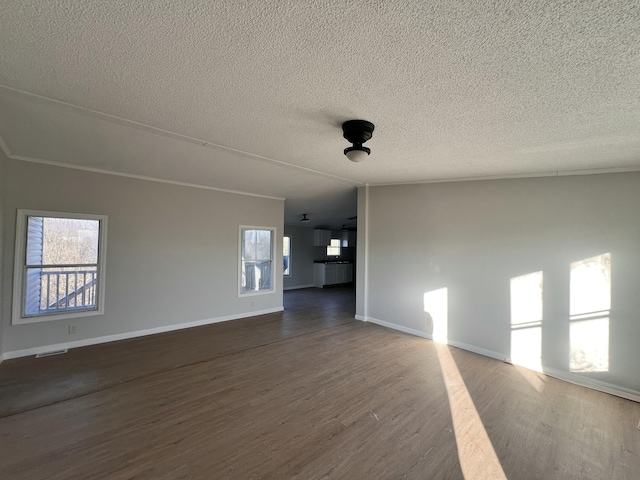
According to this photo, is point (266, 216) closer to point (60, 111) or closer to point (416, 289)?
point (416, 289)

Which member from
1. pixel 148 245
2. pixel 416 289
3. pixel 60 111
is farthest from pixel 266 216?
pixel 60 111

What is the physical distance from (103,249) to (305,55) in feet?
13.3

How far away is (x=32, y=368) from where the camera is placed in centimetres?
304

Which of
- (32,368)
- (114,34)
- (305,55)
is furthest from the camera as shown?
(32,368)

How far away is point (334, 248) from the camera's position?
10703 mm

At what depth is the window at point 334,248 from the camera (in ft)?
34.5

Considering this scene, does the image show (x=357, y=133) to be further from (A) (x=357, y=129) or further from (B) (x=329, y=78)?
(B) (x=329, y=78)

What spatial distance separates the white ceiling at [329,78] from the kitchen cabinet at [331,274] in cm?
674

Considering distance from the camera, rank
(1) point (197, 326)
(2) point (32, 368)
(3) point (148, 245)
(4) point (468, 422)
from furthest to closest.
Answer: (1) point (197, 326) → (3) point (148, 245) → (2) point (32, 368) → (4) point (468, 422)

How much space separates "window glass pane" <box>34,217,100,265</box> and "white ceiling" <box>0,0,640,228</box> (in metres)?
0.95

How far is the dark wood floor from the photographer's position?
1.78 meters

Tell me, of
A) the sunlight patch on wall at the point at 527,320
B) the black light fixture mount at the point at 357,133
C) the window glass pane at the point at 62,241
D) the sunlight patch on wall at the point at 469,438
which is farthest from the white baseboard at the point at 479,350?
the window glass pane at the point at 62,241

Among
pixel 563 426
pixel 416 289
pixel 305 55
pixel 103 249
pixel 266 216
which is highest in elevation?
pixel 305 55

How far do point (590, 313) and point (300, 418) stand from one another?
11.0ft
